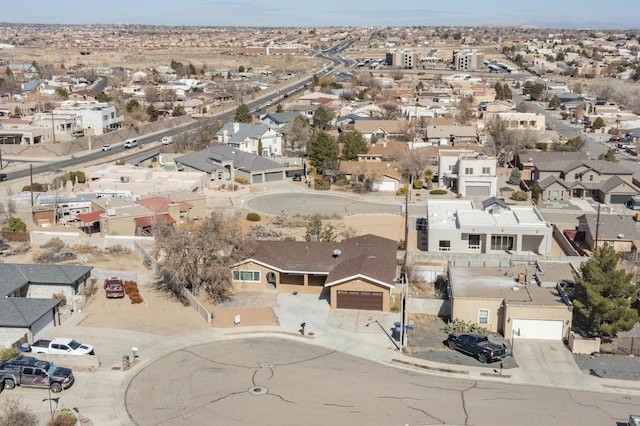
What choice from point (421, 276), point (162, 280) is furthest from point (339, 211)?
point (162, 280)

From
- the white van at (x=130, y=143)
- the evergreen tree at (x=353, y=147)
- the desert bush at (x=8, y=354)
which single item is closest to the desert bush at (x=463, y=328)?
the desert bush at (x=8, y=354)

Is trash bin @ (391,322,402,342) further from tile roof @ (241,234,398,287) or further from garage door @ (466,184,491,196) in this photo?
garage door @ (466,184,491,196)

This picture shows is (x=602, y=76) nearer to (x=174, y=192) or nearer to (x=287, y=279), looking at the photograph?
(x=174, y=192)

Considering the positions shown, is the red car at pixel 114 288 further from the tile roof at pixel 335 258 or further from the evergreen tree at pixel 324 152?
the evergreen tree at pixel 324 152

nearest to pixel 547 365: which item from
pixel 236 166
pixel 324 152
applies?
pixel 324 152

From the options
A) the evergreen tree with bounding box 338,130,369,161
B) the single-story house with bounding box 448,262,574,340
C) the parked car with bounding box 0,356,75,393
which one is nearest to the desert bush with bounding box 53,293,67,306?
the parked car with bounding box 0,356,75,393
